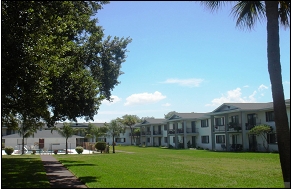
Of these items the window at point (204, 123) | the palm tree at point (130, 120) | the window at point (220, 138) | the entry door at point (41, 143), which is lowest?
the entry door at point (41, 143)

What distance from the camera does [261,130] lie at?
37.8 m

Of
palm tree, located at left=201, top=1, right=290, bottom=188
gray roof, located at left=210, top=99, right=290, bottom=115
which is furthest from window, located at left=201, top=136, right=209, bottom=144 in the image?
palm tree, located at left=201, top=1, right=290, bottom=188

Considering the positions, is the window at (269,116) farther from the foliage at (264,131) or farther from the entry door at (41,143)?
the entry door at (41,143)

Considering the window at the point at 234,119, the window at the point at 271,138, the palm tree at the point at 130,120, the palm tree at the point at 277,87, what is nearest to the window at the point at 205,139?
the window at the point at 234,119

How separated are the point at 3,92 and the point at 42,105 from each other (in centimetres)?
299

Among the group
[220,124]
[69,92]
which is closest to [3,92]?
[69,92]

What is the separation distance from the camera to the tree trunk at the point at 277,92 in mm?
7670

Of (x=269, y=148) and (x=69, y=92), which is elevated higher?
(x=69, y=92)

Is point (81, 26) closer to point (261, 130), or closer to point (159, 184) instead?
point (159, 184)

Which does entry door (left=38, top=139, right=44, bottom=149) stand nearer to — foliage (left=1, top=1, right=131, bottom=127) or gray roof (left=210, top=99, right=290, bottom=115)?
gray roof (left=210, top=99, right=290, bottom=115)

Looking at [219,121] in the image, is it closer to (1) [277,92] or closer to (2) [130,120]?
(2) [130,120]

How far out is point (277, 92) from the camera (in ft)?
25.7

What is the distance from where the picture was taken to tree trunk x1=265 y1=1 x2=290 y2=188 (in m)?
7.67

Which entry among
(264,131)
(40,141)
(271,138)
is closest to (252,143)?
(271,138)
